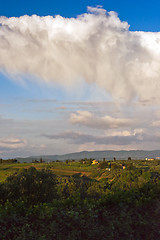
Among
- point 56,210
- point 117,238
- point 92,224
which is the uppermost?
point 56,210

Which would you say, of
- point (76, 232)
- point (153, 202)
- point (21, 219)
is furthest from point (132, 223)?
point (21, 219)

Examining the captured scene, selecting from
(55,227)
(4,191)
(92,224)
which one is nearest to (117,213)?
(92,224)

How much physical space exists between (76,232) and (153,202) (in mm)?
4459

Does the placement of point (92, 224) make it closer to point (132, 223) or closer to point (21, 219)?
point (132, 223)

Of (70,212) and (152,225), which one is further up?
(70,212)

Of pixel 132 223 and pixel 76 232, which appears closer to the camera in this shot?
pixel 76 232

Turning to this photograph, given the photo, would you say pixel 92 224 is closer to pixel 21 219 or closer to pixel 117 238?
pixel 117 238

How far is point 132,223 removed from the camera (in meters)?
11.1

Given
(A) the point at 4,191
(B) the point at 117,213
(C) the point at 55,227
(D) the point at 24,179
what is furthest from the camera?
(D) the point at 24,179

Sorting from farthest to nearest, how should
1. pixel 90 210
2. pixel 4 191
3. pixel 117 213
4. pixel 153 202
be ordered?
pixel 4 191
pixel 153 202
pixel 117 213
pixel 90 210

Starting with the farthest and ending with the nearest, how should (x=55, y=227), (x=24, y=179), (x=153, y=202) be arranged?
1. (x=24, y=179)
2. (x=153, y=202)
3. (x=55, y=227)

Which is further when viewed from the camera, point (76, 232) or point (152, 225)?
point (152, 225)

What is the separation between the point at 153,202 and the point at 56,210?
5013mm

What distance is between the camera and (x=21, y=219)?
975cm
